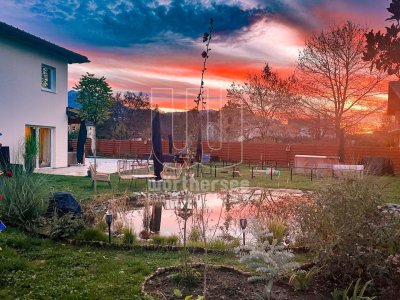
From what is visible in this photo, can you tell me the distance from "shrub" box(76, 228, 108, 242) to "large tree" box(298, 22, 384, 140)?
23514 mm

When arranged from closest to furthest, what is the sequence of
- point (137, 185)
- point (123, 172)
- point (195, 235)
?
1. point (195, 235)
2. point (137, 185)
3. point (123, 172)

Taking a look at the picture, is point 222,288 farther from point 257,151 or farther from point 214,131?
point 214,131

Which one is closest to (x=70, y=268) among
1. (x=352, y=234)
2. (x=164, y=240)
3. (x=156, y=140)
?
(x=164, y=240)

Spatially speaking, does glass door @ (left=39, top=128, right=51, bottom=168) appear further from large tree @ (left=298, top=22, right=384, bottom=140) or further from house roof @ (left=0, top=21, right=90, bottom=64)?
large tree @ (left=298, top=22, right=384, bottom=140)

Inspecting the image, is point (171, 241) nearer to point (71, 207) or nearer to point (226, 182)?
point (71, 207)

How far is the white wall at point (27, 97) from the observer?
46.1ft

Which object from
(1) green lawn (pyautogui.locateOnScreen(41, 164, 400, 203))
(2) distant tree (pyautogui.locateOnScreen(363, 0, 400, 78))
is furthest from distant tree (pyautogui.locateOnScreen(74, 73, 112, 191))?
(2) distant tree (pyautogui.locateOnScreen(363, 0, 400, 78))

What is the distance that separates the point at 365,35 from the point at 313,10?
8834mm

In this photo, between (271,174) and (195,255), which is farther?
(271,174)

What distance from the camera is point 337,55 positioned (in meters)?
25.2

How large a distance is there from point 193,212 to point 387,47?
1985 cm

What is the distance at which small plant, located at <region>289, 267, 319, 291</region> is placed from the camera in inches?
155

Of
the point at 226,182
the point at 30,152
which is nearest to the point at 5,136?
the point at 30,152

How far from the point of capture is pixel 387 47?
21.7m
